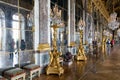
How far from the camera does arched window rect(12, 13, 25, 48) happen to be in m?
6.44

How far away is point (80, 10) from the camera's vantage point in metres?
14.7

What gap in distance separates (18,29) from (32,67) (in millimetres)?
1220

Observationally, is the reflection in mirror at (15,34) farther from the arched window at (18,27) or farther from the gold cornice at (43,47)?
the gold cornice at (43,47)

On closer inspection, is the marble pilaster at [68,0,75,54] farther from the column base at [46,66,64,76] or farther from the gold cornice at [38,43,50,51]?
the column base at [46,66,64,76]

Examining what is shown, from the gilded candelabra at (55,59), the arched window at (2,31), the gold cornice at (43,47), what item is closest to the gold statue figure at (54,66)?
the gilded candelabra at (55,59)

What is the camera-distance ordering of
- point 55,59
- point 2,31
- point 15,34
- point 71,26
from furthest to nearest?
1. point 71,26
2. point 55,59
3. point 15,34
4. point 2,31

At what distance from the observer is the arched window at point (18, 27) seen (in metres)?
6.44

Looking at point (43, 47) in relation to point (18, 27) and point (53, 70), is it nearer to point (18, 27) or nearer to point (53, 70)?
point (53, 70)

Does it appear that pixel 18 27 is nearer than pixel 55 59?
Yes

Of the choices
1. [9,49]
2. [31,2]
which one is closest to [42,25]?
[31,2]

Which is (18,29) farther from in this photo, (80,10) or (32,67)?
(80,10)

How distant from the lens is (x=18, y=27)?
21.7ft

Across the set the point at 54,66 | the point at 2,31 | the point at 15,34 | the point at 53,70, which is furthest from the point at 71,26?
the point at 2,31

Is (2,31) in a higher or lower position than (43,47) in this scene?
higher
